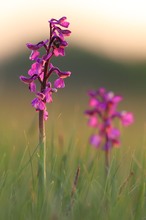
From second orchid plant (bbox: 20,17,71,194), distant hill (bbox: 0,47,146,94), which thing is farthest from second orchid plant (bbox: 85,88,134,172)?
distant hill (bbox: 0,47,146,94)

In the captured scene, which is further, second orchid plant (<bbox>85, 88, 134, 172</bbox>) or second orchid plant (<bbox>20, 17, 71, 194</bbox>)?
second orchid plant (<bbox>85, 88, 134, 172</bbox>)

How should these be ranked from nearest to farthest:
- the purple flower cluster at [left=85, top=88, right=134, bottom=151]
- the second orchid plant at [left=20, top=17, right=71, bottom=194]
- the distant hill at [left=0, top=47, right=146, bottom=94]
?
the second orchid plant at [left=20, top=17, right=71, bottom=194] → the purple flower cluster at [left=85, top=88, right=134, bottom=151] → the distant hill at [left=0, top=47, right=146, bottom=94]

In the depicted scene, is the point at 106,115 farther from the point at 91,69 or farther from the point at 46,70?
the point at 91,69

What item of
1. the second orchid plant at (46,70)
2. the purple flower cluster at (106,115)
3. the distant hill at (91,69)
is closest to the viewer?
the second orchid plant at (46,70)

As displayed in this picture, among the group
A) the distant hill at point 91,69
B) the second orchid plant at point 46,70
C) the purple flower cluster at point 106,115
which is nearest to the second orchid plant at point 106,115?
the purple flower cluster at point 106,115

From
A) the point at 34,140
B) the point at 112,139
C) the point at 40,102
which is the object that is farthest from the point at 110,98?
the point at 40,102

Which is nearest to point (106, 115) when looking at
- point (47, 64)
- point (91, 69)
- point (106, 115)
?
point (106, 115)

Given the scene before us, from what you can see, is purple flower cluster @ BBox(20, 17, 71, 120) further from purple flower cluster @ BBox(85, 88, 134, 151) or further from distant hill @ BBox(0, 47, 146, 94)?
distant hill @ BBox(0, 47, 146, 94)

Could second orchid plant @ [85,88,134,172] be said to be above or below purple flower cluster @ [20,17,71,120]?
above

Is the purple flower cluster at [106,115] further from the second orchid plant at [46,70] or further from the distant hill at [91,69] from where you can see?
the distant hill at [91,69]

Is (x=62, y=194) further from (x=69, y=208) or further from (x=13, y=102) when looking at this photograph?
(x=13, y=102)

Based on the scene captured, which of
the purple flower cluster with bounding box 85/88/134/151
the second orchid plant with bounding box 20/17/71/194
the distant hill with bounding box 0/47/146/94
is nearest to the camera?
the second orchid plant with bounding box 20/17/71/194

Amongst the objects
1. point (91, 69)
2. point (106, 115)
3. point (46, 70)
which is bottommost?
point (46, 70)
